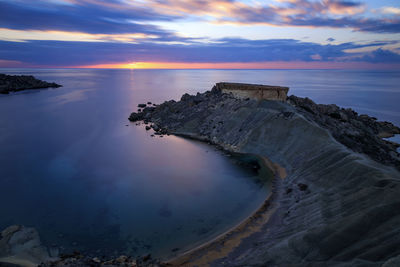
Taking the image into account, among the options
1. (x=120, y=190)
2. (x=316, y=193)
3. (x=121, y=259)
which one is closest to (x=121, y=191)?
(x=120, y=190)

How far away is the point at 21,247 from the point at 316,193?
22.0 m

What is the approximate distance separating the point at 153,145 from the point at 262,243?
2849cm

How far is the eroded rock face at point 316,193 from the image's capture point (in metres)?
14.7

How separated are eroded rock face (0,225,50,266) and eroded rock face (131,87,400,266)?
1108 centimetres

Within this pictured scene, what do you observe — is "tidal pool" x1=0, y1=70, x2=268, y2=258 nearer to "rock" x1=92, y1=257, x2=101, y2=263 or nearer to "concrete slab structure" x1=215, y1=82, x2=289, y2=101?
"rock" x1=92, y1=257, x2=101, y2=263

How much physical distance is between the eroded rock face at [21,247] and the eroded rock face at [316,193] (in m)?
11.1

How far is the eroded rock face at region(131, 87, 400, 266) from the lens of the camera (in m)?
14.7

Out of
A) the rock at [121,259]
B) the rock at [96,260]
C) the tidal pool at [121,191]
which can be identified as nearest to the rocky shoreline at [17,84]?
the tidal pool at [121,191]

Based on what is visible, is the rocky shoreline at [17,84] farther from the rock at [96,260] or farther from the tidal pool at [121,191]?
the rock at [96,260]

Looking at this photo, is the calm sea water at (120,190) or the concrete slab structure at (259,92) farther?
the concrete slab structure at (259,92)

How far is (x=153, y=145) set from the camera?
4356 centimetres

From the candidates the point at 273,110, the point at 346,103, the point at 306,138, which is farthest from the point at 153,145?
the point at 346,103

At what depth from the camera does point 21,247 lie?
18078 millimetres

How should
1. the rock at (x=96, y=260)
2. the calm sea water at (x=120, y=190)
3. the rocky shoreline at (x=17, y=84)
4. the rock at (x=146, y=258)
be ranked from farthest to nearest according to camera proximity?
the rocky shoreline at (x=17, y=84)
the calm sea water at (x=120, y=190)
the rock at (x=146, y=258)
the rock at (x=96, y=260)
